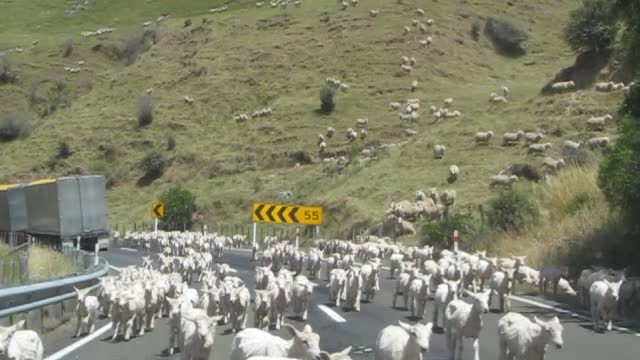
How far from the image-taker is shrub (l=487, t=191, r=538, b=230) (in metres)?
36.4

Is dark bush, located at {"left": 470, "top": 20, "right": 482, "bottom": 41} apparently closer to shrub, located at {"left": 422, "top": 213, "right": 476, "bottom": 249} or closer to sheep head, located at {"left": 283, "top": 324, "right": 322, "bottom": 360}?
shrub, located at {"left": 422, "top": 213, "right": 476, "bottom": 249}

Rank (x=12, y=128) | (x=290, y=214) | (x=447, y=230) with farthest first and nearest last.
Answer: (x=12, y=128)
(x=290, y=214)
(x=447, y=230)

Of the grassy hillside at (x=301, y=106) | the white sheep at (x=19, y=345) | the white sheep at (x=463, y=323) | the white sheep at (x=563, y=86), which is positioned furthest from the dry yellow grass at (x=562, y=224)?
the white sheep at (x=563, y=86)

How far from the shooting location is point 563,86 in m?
65.4

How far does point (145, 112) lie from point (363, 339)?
76.3 m

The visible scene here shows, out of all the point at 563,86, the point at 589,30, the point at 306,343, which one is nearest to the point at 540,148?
the point at 563,86

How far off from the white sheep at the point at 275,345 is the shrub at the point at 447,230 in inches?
1098

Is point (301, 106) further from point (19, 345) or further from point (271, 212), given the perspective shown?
point (19, 345)

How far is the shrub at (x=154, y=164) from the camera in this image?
272 ft

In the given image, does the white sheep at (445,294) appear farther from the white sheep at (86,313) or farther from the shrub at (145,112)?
the shrub at (145,112)

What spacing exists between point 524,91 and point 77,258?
59.2 m

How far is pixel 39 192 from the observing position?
42.3m

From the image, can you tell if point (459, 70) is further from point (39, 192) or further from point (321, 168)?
point (39, 192)

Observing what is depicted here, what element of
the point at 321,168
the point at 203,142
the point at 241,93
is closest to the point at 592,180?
the point at 321,168
